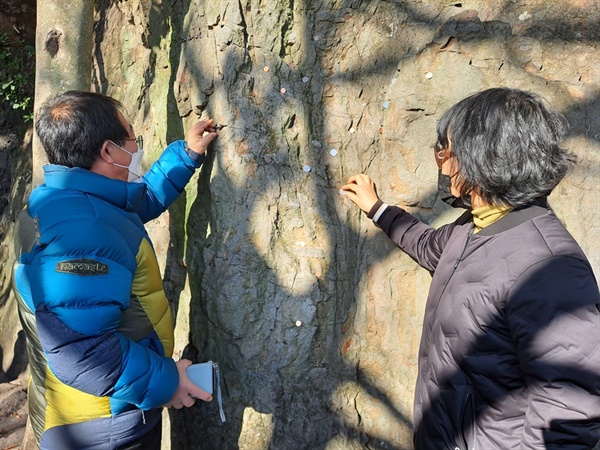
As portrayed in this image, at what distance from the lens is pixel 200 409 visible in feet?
8.41

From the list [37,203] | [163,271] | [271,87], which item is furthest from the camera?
[163,271]

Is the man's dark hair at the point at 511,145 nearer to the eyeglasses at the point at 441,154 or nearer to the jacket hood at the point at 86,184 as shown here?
the eyeglasses at the point at 441,154

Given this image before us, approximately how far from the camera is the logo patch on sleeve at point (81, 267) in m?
1.63

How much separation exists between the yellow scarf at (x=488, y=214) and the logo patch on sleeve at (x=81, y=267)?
1230 millimetres

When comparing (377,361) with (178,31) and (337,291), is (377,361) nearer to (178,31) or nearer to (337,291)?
(337,291)

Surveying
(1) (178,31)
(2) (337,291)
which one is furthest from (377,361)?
(1) (178,31)

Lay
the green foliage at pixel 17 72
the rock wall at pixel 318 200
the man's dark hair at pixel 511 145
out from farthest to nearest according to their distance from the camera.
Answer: the green foliage at pixel 17 72, the rock wall at pixel 318 200, the man's dark hair at pixel 511 145

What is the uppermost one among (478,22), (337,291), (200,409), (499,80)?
(478,22)

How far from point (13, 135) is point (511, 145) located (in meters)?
5.25

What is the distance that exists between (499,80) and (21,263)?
6.45 ft

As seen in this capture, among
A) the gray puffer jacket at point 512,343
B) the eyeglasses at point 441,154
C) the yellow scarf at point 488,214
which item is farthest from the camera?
the eyeglasses at point 441,154

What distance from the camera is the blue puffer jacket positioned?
1634mm

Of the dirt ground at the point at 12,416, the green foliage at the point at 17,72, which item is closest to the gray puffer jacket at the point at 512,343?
the dirt ground at the point at 12,416

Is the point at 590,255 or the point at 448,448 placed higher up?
the point at 590,255
